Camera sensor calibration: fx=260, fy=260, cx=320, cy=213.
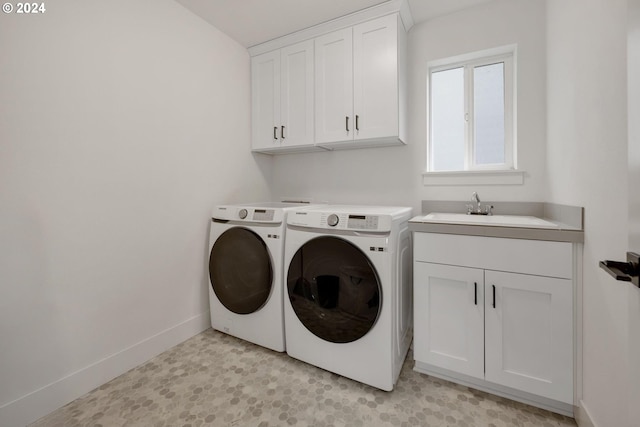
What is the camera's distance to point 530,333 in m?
1.26

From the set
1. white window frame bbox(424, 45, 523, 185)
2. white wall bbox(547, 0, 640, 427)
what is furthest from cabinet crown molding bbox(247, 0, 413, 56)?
white wall bbox(547, 0, 640, 427)

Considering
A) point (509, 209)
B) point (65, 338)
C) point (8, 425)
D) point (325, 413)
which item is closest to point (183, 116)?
point (65, 338)

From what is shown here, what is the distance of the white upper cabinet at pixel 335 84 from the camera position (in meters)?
1.82

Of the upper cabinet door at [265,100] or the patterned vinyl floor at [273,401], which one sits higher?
the upper cabinet door at [265,100]

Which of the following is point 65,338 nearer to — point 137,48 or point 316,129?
point 137,48

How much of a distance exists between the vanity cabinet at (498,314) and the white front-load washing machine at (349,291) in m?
0.17

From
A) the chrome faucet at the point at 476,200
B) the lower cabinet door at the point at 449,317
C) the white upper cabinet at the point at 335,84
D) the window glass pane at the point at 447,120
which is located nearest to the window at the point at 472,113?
the window glass pane at the point at 447,120

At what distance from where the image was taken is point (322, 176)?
2480 mm

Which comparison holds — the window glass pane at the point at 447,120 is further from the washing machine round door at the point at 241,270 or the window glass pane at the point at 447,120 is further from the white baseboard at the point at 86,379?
the white baseboard at the point at 86,379

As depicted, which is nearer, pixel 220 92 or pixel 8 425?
pixel 8 425

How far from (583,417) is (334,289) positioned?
1.21 m

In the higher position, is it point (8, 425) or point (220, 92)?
point (220, 92)

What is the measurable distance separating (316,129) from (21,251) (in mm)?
1845

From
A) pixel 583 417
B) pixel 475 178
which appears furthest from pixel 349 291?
pixel 475 178
